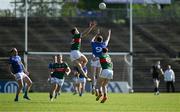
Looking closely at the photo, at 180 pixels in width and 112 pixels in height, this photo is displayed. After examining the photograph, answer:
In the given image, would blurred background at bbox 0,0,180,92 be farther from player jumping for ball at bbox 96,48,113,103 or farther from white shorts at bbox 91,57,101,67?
player jumping for ball at bbox 96,48,113,103

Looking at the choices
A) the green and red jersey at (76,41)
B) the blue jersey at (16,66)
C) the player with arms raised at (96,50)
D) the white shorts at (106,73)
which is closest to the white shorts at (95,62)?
the player with arms raised at (96,50)

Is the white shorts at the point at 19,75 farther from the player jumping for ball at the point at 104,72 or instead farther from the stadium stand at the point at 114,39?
the stadium stand at the point at 114,39

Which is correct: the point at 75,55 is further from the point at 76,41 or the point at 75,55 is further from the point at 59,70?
the point at 59,70

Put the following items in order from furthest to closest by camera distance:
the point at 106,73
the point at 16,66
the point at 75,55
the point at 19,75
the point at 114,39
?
the point at 114,39 < the point at 16,66 < the point at 19,75 < the point at 75,55 < the point at 106,73

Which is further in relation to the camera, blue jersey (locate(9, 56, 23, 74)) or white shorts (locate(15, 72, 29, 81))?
blue jersey (locate(9, 56, 23, 74))

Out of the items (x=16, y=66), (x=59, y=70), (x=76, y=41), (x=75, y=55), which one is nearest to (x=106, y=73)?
(x=75, y=55)

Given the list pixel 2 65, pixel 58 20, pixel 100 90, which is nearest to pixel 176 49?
pixel 58 20

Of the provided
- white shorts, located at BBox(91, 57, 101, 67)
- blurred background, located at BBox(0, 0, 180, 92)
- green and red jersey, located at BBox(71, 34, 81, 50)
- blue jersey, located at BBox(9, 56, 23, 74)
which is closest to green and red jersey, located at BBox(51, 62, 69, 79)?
white shorts, located at BBox(91, 57, 101, 67)

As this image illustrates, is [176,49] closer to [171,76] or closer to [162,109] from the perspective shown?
[171,76]

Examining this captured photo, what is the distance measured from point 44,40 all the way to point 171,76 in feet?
56.1

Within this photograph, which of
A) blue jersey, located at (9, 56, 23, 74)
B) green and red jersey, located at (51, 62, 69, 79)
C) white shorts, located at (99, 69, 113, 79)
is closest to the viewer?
white shorts, located at (99, 69, 113, 79)

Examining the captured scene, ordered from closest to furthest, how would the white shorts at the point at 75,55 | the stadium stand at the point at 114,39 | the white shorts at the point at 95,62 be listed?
the white shorts at the point at 75,55, the white shorts at the point at 95,62, the stadium stand at the point at 114,39

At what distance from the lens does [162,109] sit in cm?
2897

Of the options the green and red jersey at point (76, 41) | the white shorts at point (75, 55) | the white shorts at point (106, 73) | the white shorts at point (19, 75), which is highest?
the green and red jersey at point (76, 41)
